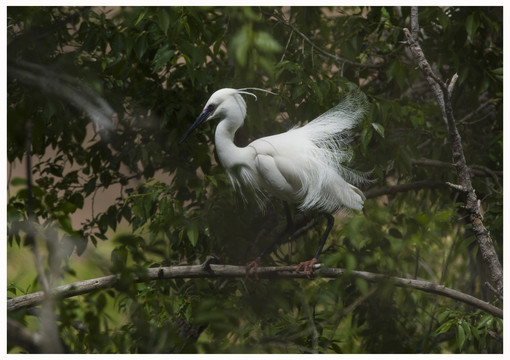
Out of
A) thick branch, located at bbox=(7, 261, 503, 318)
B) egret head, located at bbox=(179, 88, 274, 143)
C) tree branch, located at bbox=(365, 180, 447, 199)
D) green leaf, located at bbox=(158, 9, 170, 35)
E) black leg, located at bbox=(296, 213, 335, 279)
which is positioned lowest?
thick branch, located at bbox=(7, 261, 503, 318)

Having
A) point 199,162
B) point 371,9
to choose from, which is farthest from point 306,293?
point 371,9

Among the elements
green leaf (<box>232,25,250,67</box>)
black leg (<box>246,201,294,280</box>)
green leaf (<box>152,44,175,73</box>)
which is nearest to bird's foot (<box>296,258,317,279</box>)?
black leg (<box>246,201,294,280</box>)

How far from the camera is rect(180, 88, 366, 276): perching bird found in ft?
5.60

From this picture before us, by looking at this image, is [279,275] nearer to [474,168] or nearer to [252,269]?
[252,269]

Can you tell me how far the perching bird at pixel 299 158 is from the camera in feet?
5.60

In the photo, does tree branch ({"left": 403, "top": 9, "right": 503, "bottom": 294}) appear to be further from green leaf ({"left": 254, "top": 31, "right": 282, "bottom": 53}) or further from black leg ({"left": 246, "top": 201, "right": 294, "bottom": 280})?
black leg ({"left": 246, "top": 201, "right": 294, "bottom": 280})

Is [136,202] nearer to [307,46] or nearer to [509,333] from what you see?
[307,46]

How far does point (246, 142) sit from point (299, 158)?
154mm

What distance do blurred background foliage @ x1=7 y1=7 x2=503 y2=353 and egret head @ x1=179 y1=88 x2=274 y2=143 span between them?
0.04 metres

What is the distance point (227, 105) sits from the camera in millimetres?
1706

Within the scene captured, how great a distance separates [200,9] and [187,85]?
0.26 m

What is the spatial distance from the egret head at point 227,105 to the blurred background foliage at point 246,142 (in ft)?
0.14

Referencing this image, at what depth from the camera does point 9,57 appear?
5.39 feet

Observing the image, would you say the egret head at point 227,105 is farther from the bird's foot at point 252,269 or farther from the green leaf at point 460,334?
the green leaf at point 460,334
